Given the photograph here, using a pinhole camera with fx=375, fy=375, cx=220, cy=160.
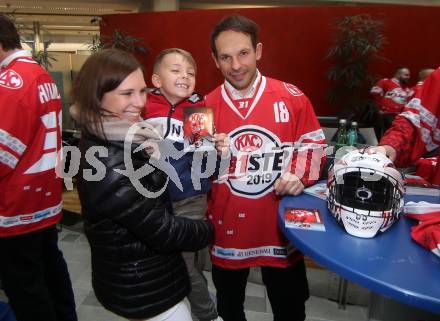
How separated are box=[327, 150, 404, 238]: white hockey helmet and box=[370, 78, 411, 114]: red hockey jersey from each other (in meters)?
5.79

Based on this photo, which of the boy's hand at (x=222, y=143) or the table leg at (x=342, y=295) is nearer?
the boy's hand at (x=222, y=143)

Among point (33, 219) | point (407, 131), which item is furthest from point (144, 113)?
point (407, 131)

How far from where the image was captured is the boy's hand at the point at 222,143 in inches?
59.1

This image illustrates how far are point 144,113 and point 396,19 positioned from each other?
7092 millimetres

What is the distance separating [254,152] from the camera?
63.9 inches

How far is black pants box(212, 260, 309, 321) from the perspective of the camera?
1691 millimetres

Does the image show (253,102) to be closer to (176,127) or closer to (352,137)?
(176,127)

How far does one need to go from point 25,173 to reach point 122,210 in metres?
0.94

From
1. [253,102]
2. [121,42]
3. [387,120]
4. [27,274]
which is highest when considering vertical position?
[121,42]

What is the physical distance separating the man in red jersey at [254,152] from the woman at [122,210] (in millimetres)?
392

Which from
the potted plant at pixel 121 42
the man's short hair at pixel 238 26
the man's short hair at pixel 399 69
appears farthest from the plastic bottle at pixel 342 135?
the potted plant at pixel 121 42

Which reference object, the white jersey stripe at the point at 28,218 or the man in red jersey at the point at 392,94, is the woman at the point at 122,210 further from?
the man in red jersey at the point at 392,94

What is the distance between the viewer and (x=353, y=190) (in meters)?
1.21

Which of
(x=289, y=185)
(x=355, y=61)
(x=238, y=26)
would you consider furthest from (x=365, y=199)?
(x=355, y=61)
